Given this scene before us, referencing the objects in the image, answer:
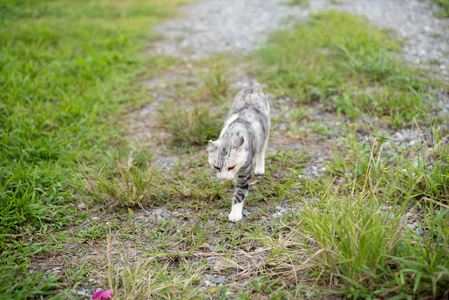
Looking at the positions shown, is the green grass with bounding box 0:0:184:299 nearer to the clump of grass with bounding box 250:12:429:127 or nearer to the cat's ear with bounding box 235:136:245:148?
the cat's ear with bounding box 235:136:245:148

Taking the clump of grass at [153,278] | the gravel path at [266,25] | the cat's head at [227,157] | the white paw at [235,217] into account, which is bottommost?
the clump of grass at [153,278]

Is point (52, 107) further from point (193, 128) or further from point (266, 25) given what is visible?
point (266, 25)

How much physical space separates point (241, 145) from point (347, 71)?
4.27 m

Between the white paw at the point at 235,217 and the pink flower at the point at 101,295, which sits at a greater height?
the white paw at the point at 235,217

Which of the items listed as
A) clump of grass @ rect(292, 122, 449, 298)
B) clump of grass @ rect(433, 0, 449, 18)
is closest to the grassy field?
clump of grass @ rect(292, 122, 449, 298)

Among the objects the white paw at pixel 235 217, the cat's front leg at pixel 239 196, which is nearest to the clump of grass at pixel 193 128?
the cat's front leg at pixel 239 196

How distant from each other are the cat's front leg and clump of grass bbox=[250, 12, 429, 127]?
8.32ft

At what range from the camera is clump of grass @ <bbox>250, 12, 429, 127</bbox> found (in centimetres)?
528

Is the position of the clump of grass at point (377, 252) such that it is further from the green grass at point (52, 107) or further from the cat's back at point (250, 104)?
the green grass at point (52, 107)

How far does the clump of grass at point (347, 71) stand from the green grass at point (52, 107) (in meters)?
3.12

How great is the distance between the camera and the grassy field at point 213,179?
273 cm

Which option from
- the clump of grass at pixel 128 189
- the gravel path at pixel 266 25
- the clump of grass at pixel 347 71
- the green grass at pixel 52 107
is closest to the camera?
the green grass at pixel 52 107

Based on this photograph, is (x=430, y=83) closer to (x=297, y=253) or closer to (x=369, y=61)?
(x=369, y=61)

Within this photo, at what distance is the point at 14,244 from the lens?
3.31 m
